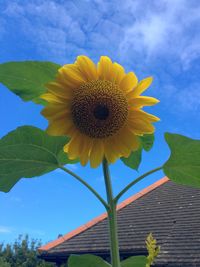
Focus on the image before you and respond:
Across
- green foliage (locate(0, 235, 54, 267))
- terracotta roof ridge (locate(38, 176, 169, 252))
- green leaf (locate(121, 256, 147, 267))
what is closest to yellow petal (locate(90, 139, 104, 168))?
green leaf (locate(121, 256, 147, 267))

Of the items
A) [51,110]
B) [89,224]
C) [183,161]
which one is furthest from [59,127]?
[89,224]

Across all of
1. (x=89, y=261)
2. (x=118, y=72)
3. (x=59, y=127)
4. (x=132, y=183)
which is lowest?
(x=89, y=261)

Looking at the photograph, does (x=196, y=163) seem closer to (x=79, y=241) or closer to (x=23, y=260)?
(x=79, y=241)

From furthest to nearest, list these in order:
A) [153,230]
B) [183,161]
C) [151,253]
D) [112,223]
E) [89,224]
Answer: [89,224] → [153,230] → [151,253] → [183,161] → [112,223]

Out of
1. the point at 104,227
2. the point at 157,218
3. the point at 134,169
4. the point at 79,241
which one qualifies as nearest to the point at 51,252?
the point at 79,241

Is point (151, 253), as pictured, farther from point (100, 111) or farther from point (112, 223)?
point (100, 111)

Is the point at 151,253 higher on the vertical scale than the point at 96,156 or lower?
lower

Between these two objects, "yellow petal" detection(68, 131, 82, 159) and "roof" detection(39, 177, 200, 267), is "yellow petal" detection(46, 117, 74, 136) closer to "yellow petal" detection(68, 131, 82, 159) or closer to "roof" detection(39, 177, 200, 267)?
"yellow petal" detection(68, 131, 82, 159)
